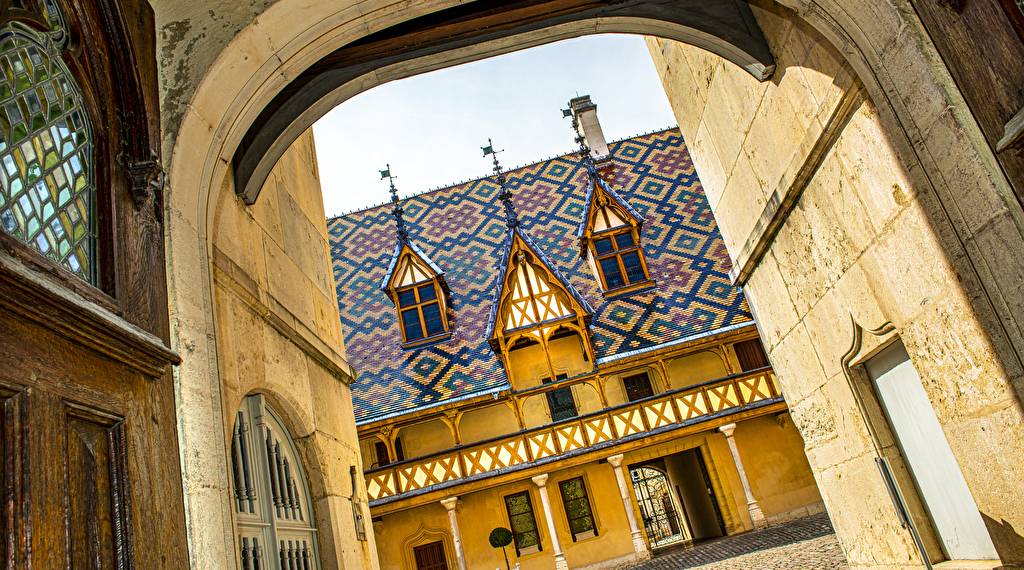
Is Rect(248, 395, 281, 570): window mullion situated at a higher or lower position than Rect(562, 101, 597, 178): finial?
lower

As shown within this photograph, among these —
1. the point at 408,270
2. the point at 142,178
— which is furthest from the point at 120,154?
the point at 408,270

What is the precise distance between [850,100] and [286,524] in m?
4.40

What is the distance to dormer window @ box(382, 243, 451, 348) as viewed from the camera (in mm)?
17375

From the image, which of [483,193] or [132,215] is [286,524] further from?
[483,193]

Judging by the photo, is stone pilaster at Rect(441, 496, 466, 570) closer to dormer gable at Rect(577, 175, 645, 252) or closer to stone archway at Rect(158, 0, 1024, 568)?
dormer gable at Rect(577, 175, 645, 252)

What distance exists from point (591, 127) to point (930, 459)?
18.8m

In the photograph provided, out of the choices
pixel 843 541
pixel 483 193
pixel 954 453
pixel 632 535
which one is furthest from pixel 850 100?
pixel 483 193

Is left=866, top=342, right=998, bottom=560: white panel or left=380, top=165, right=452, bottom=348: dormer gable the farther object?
left=380, top=165, right=452, bottom=348: dormer gable

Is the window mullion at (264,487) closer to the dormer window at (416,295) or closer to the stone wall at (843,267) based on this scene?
the stone wall at (843,267)

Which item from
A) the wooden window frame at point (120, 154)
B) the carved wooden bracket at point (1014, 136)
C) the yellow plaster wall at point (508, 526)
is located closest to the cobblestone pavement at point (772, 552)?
the yellow plaster wall at point (508, 526)

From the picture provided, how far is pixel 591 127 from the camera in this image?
2211cm

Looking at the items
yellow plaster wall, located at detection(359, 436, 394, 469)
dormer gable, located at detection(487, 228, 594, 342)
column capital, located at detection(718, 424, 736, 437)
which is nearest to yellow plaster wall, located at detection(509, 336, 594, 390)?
dormer gable, located at detection(487, 228, 594, 342)

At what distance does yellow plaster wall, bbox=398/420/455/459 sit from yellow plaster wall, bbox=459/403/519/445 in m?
0.39

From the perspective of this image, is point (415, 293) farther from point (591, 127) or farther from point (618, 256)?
point (591, 127)
